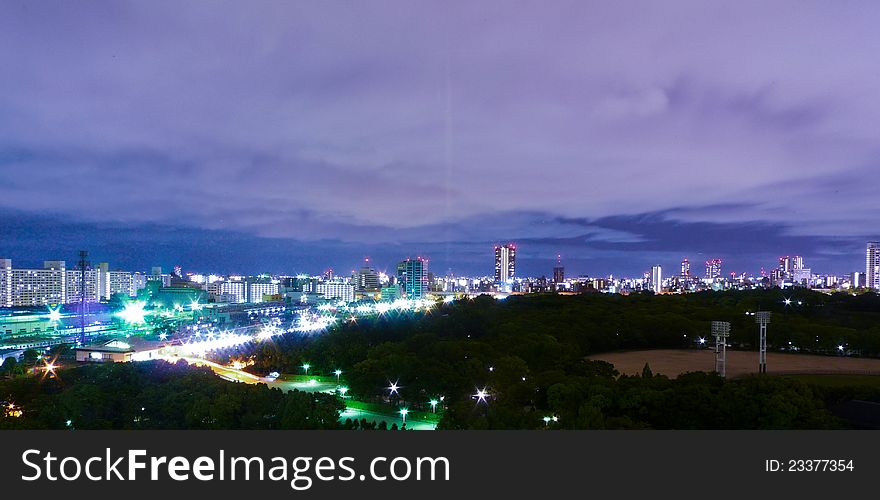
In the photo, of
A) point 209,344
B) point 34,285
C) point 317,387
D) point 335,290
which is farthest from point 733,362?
point 335,290

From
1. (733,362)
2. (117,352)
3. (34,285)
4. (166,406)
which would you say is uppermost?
(34,285)

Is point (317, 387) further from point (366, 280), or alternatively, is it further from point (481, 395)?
point (366, 280)

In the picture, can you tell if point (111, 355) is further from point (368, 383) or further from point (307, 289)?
point (307, 289)

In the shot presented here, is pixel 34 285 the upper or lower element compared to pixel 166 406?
upper

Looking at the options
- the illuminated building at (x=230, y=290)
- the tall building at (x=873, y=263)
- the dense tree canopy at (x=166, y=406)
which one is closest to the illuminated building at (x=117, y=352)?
the dense tree canopy at (x=166, y=406)

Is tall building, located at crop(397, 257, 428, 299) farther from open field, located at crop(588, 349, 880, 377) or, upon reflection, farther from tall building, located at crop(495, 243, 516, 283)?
open field, located at crop(588, 349, 880, 377)
